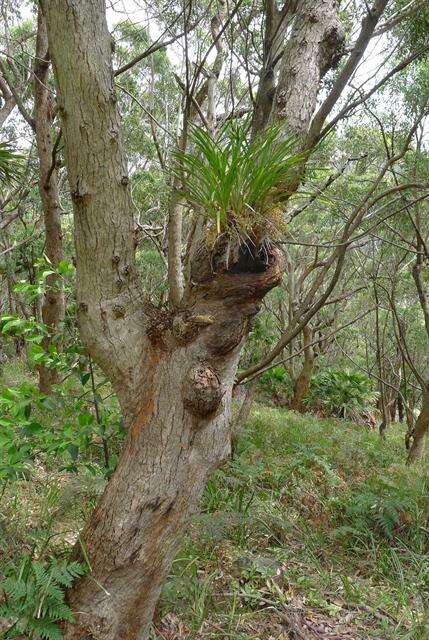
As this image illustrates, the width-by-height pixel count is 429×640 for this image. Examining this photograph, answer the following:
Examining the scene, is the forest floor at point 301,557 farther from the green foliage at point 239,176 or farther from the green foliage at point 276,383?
the green foliage at point 276,383

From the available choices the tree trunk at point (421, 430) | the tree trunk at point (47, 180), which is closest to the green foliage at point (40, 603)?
the tree trunk at point (47, 180)

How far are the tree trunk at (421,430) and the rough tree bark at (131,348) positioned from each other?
406 centimetres

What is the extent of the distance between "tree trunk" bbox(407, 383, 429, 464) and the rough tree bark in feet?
13.3

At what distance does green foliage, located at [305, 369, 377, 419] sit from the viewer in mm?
11883

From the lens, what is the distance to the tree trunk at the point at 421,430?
5215 mm

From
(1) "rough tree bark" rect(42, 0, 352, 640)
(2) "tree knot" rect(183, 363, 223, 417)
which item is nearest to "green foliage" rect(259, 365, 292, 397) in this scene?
(1) "rough tree bark" rect(42, 0, 352, 640)

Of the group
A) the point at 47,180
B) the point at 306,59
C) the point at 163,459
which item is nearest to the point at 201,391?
the point at 163,459

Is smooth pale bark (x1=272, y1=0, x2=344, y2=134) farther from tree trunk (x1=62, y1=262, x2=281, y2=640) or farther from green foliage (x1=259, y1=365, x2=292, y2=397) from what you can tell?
green foliage (x1=259, y1=365, x2=292, y2=397)

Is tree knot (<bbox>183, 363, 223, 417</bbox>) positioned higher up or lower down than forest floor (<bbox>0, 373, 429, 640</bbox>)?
higher up

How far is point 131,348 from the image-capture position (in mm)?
1822

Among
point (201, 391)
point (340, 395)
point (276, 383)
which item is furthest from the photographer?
point (276, 383)

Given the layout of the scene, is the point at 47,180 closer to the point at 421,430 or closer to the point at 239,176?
the point at 239,176

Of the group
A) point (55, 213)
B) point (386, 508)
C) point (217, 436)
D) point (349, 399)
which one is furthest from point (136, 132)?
point (217, 436)

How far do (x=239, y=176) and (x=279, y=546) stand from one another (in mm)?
2745
